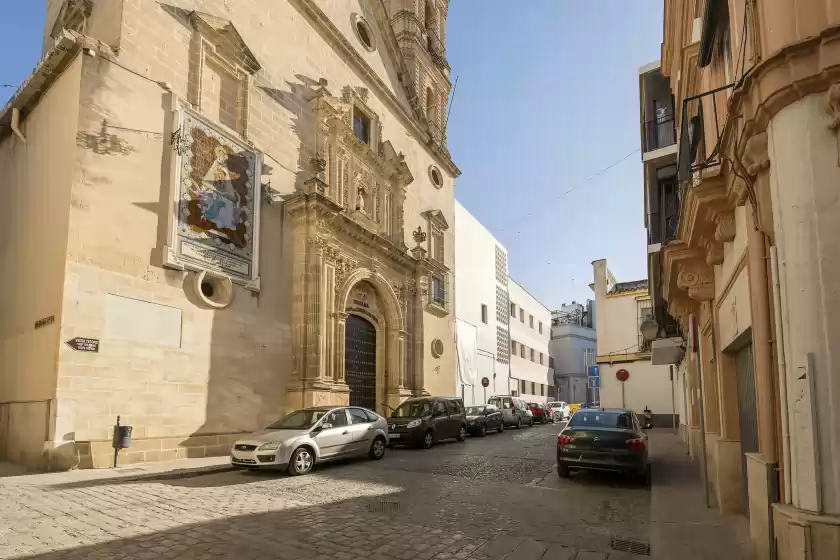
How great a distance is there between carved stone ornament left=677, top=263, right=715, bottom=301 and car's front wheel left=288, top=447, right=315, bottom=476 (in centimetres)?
788

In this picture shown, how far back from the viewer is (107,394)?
12133 mm

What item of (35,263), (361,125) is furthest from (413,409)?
(361,125)

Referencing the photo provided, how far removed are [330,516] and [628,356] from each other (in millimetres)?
27478

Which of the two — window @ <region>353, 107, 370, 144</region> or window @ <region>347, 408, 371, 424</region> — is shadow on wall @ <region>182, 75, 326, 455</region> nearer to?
window @ <region>347, 408, 371, 424</region>

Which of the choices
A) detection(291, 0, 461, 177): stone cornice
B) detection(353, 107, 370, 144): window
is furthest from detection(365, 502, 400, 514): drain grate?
detection(291, 0, 461, 177): stone cornice

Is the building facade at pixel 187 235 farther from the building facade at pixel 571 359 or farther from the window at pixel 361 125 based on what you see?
the building facade at pixel 571 359

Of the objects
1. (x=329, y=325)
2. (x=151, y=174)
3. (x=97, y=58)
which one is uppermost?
(x=97, y=58)

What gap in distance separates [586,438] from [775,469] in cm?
608

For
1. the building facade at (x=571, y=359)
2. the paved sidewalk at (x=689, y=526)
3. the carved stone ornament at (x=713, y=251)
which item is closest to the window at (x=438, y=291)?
the paved sidewalk at (x=689, y=526)

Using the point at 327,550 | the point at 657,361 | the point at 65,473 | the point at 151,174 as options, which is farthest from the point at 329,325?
the point at 327,550

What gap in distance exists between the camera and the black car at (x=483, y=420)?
2258 cm

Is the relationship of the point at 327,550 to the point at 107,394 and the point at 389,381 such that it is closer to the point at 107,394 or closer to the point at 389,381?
the point at 107,394

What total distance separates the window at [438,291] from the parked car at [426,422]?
8183 mm

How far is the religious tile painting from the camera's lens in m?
14.5
